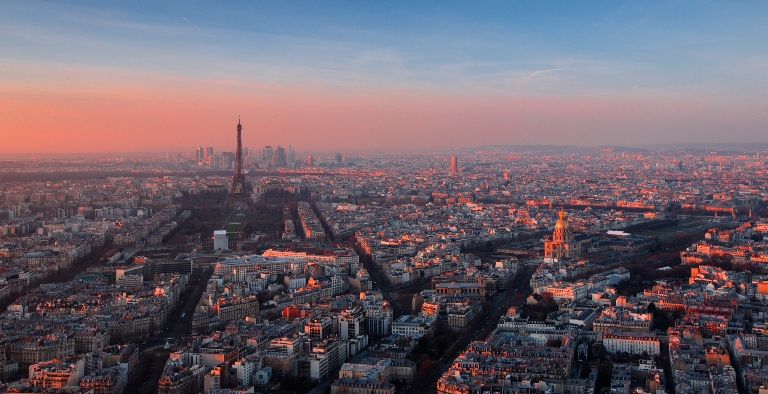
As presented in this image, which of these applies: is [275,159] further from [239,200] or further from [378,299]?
[378,299]

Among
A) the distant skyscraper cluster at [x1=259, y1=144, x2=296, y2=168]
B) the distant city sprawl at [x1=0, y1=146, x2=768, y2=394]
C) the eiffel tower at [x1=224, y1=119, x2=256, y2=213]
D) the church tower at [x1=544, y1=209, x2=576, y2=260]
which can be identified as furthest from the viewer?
the distant skyscraper cluster at [x1=259, y1=144, x2=296, y2=168]

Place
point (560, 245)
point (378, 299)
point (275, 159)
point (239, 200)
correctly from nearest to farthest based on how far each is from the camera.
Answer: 1. point (378, 299)
2. point (560, 245)
3. point (239, 200)
4. point (275, 159)

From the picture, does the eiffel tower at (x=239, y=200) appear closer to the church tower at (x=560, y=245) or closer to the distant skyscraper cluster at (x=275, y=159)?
the church tower at (x=560, y=245)

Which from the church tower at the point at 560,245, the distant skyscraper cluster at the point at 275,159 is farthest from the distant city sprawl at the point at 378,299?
the distant skyscraper cluster at the point at 275,159

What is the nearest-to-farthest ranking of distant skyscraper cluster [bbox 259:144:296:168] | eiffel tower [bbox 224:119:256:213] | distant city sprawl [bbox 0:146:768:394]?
distant city sprawl [bbox 0:146:768:394] → eiffel tower [bbox 224:119:256:213] → distant skyscraper cluster [bbox 259:144:296:168]

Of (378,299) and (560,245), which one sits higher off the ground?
(560,245)

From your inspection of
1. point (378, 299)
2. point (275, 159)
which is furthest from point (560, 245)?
point (275, 159)

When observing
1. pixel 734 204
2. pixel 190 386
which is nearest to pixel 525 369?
pixel 190 386

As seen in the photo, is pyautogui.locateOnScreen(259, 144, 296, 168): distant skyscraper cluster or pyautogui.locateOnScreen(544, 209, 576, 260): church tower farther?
pyautogui.locateOnScreen(259, 144, 296, 168): distant skyscraper cluster

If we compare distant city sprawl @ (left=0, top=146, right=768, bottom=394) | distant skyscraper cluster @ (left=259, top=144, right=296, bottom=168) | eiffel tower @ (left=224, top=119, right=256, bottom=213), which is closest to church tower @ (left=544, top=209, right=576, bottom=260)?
distant city sprawl @ (left=0, top=146, right=768, bottom=394)

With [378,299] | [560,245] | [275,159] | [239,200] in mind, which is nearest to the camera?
[378,299]

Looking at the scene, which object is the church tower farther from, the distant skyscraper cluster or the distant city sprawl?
the distant skyscraper cluster

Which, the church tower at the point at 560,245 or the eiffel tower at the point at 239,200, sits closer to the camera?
the church tower at the point at 560,245
